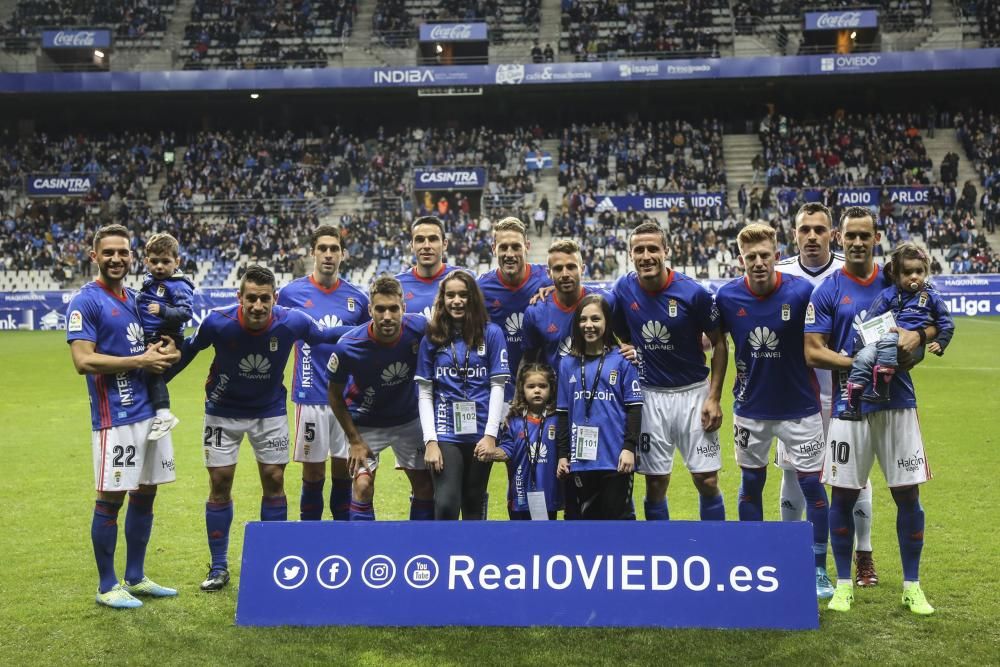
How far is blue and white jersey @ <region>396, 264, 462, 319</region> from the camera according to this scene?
6711 mm

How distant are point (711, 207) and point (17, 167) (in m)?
28.5

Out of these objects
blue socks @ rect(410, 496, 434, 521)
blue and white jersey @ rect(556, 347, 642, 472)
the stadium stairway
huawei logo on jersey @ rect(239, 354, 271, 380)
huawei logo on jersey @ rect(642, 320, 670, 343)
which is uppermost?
the stadium stairway

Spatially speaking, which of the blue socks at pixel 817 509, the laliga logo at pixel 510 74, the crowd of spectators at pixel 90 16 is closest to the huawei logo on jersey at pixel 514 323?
the blue socks at pixel 817 509

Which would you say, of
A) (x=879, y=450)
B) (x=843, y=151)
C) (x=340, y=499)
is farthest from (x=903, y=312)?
(x=843, y=151)

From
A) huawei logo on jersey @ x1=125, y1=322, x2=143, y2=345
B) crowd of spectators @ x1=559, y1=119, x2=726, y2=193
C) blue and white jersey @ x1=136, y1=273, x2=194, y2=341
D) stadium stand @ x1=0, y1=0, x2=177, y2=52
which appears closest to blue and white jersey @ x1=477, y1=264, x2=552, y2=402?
blue and white jersey @ x1=136, y1=273, x2=194, y2=341

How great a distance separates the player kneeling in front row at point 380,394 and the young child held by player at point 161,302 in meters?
0.95

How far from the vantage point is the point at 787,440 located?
19.4 feet

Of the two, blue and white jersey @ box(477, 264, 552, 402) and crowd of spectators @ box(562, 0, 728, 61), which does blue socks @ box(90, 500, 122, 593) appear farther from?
crowd of spectators @ box(562, 0, 728, 61)

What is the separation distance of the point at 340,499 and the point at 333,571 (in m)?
1.83

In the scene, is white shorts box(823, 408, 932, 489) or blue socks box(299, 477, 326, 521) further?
blue socks box(299, 477, 326, 521)

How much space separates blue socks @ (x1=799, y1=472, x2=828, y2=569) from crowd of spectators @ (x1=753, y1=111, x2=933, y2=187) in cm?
3175

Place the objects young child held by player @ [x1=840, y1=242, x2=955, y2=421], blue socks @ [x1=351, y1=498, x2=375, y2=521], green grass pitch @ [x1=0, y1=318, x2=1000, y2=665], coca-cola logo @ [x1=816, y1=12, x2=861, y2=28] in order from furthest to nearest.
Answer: coca-cola logo @ [x1=816, y1=12, x2=861, y2=28] < blue socks @ [x1=351, y1=498, x2=375, y2=521] < young child held by player @ [x1=840, y1=242, x2=955, y2=421] < green grass pitch @ [x1=0, y1=318, x2=1000, y2=665]

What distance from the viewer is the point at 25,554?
22.5 ft

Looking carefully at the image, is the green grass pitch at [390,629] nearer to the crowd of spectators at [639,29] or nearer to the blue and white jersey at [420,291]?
the blue and white jersey at [420,291]
